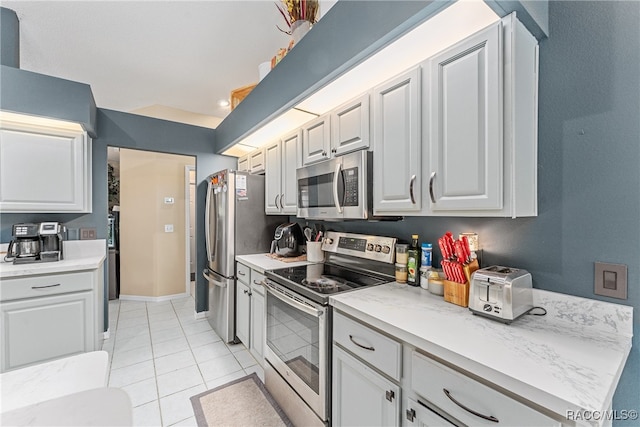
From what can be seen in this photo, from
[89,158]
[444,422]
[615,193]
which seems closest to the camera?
[444,422]

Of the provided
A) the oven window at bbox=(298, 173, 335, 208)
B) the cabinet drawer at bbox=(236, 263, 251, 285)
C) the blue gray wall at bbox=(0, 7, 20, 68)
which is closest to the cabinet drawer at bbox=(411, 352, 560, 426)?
the oven window at bbox=(298, 173, 335, 208)

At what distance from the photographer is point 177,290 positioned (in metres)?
4.36

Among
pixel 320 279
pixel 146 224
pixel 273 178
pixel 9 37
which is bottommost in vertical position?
pixel 320 279

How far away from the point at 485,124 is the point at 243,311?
94.4 inches

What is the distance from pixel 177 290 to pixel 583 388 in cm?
478

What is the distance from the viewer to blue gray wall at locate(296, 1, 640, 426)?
0.99 meters

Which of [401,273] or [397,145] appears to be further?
[401,273]

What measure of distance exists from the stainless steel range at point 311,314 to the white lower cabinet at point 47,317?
1599mm

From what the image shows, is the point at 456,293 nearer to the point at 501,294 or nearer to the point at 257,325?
the point at 501,294

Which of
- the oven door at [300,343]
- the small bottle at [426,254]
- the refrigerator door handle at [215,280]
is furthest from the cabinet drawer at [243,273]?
the small bottle at [426,254]

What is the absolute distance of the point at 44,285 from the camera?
2.14 metres

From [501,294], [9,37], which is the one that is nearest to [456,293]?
[501,294]

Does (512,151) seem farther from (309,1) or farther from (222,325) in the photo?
(222,325)

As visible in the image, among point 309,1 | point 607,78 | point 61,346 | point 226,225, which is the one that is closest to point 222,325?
point 226,225
